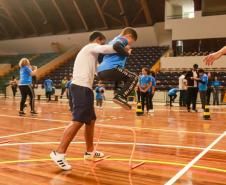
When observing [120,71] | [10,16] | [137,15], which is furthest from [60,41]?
[120,71]

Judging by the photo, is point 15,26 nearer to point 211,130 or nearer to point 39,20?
point 39,20

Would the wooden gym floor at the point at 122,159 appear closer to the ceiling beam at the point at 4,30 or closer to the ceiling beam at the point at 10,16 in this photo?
the ceiling beam at the point at 10,16

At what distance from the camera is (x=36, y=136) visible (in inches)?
219

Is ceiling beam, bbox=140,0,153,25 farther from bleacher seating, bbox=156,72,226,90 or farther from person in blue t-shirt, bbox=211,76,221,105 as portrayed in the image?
person in blue t-shirt, bbox=211,76,221,105

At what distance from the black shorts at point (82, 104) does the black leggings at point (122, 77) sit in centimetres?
26

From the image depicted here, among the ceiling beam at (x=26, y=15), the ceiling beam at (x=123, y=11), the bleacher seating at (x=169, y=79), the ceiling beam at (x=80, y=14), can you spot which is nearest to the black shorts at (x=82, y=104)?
the bleacher seating at (x=169, y=79)

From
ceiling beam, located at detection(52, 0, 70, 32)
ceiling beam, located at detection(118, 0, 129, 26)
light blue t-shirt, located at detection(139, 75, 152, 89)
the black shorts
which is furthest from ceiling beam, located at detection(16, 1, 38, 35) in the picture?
the black shorts

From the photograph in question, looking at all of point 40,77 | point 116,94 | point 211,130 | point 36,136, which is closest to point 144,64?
point 40,77

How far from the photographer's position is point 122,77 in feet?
12.2

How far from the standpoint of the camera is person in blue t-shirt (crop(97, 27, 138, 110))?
363cm

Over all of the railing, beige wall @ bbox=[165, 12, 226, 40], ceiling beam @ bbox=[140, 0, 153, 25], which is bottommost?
beige wall @ bbox=[165, 12, 226, 40]

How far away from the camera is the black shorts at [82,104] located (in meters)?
3.51

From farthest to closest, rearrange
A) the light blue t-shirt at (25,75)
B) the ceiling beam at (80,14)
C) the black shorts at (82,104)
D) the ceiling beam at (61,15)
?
1. the ceiling beam at (61,15)
2. the ceiling beam at (80,14)
3. the light blue t-shirt at (25,75)
4. the black shorts at (82,104)

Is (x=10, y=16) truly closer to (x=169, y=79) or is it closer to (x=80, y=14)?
(x=80, y=14)
